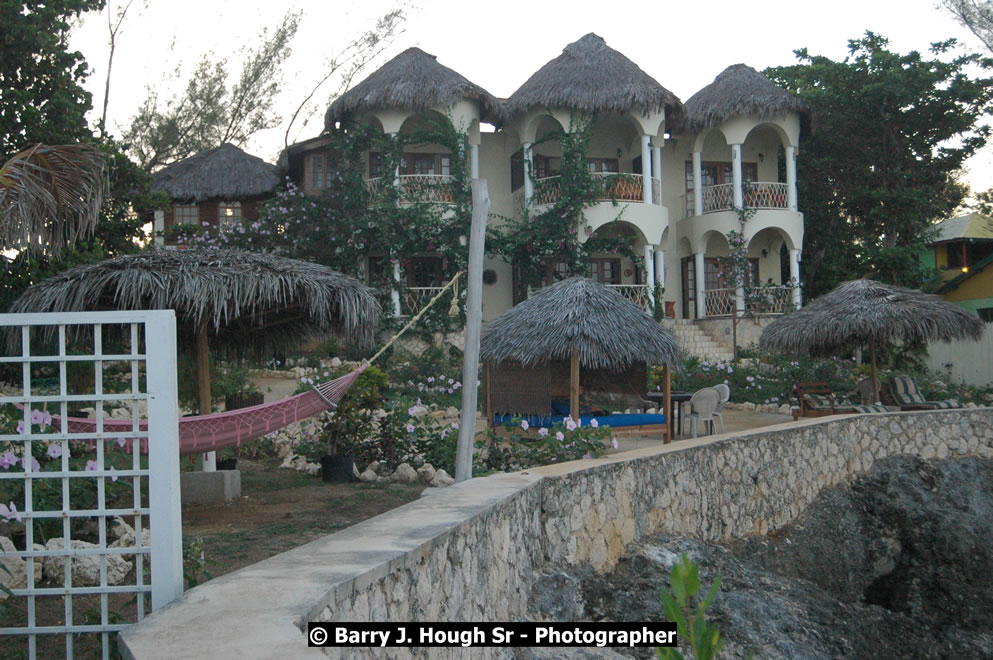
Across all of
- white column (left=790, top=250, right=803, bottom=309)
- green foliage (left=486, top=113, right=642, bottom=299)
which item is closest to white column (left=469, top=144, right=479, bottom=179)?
green foliage (left=486, top=113, right=642, bottom=299)

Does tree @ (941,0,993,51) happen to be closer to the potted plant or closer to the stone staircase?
the stone staircase

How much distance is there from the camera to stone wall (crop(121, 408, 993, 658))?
264cm

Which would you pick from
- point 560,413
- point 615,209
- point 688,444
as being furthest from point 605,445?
point 615,209

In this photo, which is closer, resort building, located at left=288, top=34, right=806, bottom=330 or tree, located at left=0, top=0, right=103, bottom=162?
tree, located at left=0, top=0, right=103, bottom=162

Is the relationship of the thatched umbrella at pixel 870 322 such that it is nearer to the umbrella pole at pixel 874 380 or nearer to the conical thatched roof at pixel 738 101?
the umbrella pole at pixel 874 380

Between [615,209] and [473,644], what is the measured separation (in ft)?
50.5

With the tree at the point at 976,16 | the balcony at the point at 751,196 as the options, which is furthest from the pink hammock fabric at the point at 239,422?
the tree at the point at 976,16

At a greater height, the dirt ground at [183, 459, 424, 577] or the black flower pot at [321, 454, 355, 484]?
the black flower pot at [321, 454, 355, 484]

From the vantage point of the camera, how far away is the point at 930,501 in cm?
1109

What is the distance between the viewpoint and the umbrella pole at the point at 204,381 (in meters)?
7.44

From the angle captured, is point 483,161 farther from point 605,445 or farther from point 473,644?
point 473,644

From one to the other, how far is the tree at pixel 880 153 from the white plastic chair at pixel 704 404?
11027mm

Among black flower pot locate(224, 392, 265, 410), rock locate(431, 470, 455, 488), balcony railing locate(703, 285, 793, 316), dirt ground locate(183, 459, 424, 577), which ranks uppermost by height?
balcony railing locate(703, 285, 793, 316)

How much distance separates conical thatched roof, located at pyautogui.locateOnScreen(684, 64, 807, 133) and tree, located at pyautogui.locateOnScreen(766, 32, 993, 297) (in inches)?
68.9
